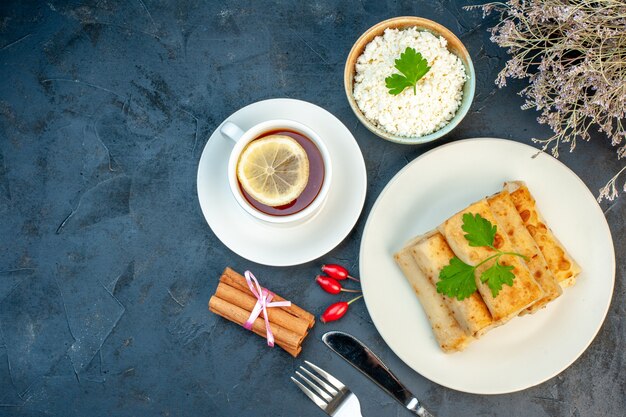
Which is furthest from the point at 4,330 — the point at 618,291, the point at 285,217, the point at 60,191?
the point at 618,291

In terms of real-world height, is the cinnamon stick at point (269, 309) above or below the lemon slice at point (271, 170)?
below

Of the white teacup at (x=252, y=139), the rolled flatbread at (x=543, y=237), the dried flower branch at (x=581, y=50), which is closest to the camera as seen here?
the dried flower branch at (x=581, y=50)

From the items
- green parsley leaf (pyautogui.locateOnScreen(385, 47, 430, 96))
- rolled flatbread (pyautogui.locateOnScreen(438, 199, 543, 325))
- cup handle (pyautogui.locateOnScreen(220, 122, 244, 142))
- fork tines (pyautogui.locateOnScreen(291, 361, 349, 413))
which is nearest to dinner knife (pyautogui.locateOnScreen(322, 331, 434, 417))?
fork tines (pyautogui.locateOnScreen(291, 361, 349, 413))

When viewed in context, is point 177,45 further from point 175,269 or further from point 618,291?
point 618,291

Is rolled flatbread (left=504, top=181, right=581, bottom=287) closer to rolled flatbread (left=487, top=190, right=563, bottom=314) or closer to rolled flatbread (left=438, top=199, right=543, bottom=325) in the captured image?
rolled flatbread (left=487, top=190, right=563, bottom=314)

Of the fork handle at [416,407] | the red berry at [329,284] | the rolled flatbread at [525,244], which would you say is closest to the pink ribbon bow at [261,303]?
the red berry at [329,284]

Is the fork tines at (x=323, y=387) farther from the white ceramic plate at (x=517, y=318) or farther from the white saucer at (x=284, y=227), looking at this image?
the white saucer at (x=284, y=227)

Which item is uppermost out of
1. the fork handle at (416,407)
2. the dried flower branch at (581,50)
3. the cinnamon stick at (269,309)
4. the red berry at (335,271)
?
the dried flower branch at (581,50)
